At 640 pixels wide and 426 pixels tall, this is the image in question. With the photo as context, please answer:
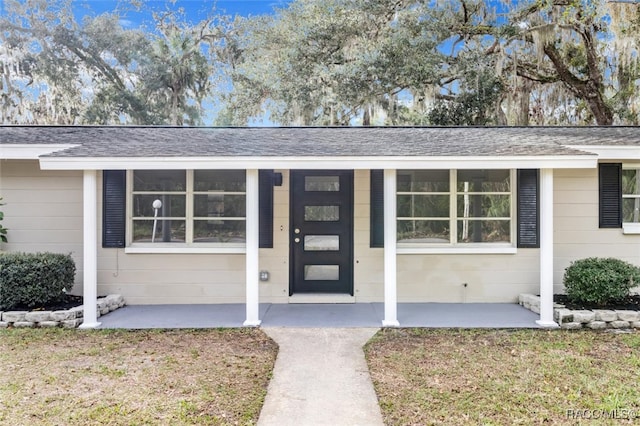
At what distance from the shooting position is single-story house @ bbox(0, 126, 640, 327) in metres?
5.66

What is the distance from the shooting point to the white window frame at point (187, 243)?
18.7ft

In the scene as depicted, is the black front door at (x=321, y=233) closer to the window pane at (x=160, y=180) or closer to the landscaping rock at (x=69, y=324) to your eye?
the window pane at (x=160, y=180)

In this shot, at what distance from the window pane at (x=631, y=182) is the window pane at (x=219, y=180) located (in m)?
5.73

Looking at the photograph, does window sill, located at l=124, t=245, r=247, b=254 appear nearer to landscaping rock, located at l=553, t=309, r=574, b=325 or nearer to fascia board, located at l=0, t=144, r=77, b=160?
fascia board, located at l=0, t=144, r=77, b=160

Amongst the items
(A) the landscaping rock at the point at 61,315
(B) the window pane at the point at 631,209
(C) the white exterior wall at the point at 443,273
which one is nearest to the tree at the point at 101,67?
(A) the landscaping rock at the point at 61,315

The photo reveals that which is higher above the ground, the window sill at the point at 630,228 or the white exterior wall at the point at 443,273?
the window sill at the point at 630,228

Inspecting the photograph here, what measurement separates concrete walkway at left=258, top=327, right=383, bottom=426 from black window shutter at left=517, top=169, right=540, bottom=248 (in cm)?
281

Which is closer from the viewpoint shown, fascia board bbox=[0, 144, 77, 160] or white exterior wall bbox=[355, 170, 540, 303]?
fascia board bbox=[0, 144, 77, 160]

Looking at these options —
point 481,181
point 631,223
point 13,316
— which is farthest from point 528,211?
point 13,316

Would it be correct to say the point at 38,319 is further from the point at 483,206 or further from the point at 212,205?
the point at 483,206

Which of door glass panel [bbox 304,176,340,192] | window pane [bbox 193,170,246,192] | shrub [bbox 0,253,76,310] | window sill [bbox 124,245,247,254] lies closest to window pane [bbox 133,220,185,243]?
window sill [bbox 124,245,247,254]

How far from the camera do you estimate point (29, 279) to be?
4.74m

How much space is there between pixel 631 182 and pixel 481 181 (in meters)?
2.27

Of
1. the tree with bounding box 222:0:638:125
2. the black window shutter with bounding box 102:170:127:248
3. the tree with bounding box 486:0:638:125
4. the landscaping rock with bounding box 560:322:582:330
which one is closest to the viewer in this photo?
the landscaping rock with bounding box 560:322:582:330
